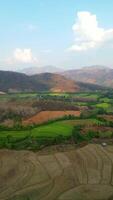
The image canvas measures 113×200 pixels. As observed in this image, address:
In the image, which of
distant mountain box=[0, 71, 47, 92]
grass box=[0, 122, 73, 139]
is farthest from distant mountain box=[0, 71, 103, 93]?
grass box=[0, 122, 73, 139]

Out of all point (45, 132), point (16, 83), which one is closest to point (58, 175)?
point (45, 132)

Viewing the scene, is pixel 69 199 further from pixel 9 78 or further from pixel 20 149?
pixel 9 78

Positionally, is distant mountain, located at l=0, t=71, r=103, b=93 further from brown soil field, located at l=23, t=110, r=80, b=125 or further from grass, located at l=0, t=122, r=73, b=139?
grass, located at l=0, t=122, r=73, b=139

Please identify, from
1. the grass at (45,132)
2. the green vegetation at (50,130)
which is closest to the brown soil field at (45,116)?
the green vegetation at (50,130)

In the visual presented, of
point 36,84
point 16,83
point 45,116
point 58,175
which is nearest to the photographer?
point 58,175

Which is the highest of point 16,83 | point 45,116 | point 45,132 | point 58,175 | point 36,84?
point 16,83

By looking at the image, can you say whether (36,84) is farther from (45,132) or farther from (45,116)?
(45,132)

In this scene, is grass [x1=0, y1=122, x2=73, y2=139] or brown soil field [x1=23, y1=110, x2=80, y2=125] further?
brown soil field [x1=23, y1=110, x2=80, y2=125]
